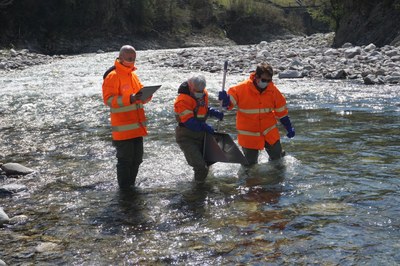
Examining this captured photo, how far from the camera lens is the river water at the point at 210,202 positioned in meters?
5.89

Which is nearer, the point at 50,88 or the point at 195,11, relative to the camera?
the point at 50,88

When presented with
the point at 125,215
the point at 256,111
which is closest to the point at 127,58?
the point at 125,215

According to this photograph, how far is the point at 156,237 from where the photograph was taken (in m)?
6.39

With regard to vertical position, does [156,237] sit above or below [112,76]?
below

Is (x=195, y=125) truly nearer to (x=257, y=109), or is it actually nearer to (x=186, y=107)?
(x=186, y=107)

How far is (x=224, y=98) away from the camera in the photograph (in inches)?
336

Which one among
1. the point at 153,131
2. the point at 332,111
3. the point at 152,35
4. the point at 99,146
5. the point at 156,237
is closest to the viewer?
the point at 156,237

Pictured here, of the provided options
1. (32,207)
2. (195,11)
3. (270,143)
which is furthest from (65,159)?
(195,11)

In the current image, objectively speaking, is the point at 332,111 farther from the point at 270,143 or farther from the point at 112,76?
the point at 112,76

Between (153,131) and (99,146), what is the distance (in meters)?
2.11

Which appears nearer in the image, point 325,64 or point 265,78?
point 265,78

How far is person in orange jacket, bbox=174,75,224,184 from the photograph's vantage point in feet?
26.9

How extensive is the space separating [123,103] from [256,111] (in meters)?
2.46

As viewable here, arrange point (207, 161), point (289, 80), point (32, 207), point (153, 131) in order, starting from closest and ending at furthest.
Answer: point (32, 207) → point (207, 161) → point (153, 131) → point (289, 80)
